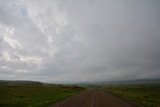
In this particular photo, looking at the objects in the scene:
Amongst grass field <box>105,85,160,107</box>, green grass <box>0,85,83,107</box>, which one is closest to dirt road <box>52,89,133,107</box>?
green grass <box>0,85,83,107</box>

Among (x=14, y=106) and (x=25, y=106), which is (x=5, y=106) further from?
(x=25, y=106)

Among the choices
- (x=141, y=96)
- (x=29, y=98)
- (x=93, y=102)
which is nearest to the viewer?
(x=93, y=102)

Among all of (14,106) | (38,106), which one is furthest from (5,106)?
(38,106)

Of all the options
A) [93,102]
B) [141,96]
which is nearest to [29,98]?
[93,102]

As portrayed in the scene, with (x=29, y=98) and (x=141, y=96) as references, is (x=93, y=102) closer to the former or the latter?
(x=29, y=98)

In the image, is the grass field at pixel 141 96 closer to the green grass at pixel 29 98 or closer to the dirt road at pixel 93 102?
the dirt road at pixel 93 102

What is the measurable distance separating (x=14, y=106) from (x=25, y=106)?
1.46m

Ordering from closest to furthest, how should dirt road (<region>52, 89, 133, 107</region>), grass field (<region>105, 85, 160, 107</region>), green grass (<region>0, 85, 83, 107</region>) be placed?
dirt road (<region>52, 89, 133, 107</region>) → green grass (<region>0, 85, 83, 107</region>) → grass field (<region>105, 85, 160, 107</region>)

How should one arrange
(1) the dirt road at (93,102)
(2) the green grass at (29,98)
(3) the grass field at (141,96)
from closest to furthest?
(1) the dirt road at (93,102), (2) the green grass at (29,98), (3) the grass field at (141,96)

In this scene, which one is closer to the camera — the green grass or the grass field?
the green grass

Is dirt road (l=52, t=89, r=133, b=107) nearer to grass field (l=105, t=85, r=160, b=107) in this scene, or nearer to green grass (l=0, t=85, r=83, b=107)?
green grass (l=0, t=85, r=83, b=107)

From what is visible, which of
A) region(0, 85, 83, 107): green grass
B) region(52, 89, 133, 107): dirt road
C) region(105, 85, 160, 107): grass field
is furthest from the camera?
region(105, 85, 160, 107): grass field

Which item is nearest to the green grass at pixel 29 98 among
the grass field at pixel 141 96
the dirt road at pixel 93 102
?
the dirt road at pixel 93 102

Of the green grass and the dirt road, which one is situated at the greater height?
the green grass
